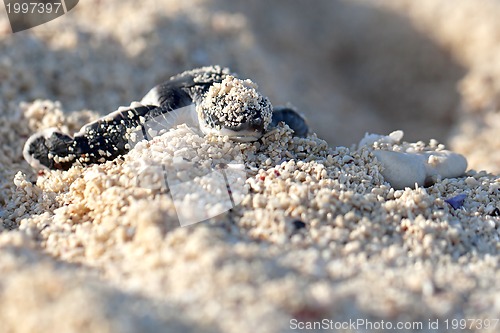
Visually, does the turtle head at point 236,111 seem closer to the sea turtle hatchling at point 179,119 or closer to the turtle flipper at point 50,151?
the sea turtle hatchling at point 179,119

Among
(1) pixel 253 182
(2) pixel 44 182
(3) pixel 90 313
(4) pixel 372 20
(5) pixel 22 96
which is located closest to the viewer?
(3) pixel 90 313

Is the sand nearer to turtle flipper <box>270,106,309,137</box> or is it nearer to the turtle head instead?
the turtle head

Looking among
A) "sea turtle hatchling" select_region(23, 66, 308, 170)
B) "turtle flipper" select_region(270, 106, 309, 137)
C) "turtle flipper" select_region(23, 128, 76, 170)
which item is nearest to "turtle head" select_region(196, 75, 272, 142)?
"sea turtle hatchling" select_region(23, 66, 308, 170)

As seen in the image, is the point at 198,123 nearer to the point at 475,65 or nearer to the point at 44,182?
the point at 44,182

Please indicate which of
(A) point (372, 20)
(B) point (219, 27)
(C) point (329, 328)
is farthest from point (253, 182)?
(A) point (372, 20)

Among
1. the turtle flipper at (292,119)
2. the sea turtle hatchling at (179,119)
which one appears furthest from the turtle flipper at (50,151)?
the turtle flipper at (292,119)

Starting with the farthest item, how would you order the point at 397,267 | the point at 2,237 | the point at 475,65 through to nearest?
the point at 475,65 < the point at 2,237 < the point at 397,267

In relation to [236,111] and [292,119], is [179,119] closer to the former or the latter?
[236,111]
